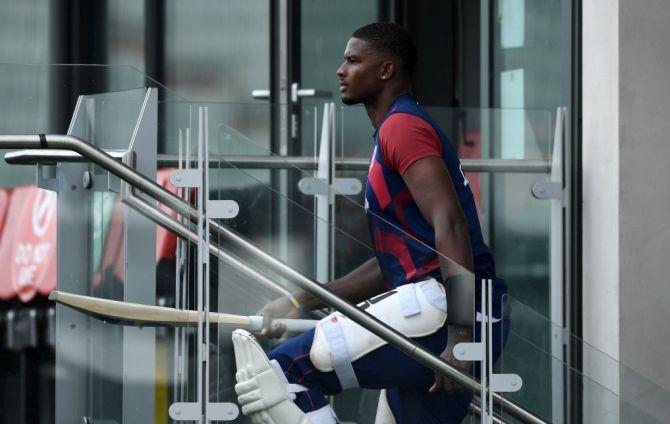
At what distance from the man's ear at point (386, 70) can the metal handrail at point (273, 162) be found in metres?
0.42

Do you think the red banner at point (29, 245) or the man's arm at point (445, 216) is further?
the red banner at point (29, 245)

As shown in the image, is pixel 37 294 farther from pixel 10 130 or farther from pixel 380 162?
pixel 380 162

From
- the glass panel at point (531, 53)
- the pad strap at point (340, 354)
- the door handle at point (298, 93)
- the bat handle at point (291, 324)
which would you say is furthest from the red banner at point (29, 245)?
the door handle at point (298, 93)

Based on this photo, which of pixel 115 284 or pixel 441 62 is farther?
pixel 441 62

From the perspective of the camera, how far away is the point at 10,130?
4074 mm

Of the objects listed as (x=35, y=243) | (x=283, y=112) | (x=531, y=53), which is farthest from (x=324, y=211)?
(x=531, y=53)

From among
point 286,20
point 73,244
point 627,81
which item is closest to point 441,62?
point 286,20

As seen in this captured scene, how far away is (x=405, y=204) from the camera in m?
3.76

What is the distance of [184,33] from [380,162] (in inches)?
141

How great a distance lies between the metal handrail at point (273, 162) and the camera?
401cm

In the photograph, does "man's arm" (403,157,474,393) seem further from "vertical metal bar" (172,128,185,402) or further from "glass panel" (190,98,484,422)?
"vertical metal bar" (172,128,185,402)

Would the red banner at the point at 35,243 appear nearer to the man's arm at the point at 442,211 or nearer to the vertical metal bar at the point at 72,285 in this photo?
the vertical metal bar at the point at 72,285

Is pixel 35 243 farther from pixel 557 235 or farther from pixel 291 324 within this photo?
pixel 557 235

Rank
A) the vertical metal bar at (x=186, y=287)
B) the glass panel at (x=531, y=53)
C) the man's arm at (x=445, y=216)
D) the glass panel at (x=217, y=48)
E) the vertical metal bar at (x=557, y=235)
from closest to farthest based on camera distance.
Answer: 1. the man's arm at (x=445, y=216)
2. the vertical metal bar at (x=186, y=287)
3. the vertical metal bar at (x=557, y=235)
4. the glass panel at (x=531, y=53)
5. the glass panel at (x=217, y=48)
